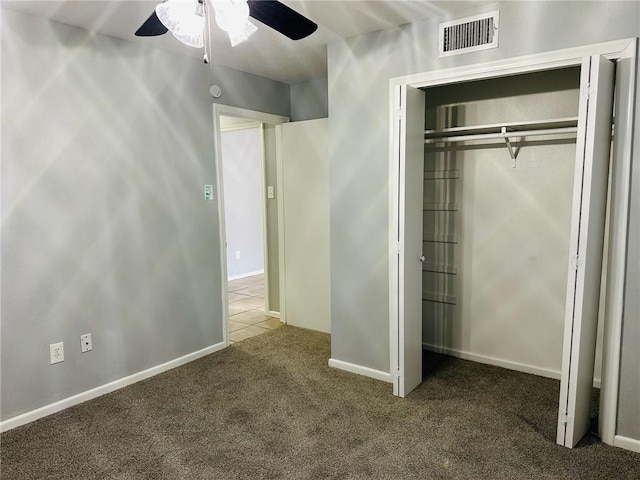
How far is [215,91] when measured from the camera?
12.0 ft

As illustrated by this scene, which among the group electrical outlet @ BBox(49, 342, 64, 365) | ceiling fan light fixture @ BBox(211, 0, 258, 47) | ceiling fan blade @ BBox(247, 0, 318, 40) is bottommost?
electrical outlet @ BBox(49, 342, 64, 365)

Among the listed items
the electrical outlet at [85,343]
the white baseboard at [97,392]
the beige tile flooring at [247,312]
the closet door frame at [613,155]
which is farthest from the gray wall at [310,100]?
the electrical outlet at [85,343]

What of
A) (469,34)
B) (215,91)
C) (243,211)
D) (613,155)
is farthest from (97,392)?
(243,211)

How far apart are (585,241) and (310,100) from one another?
293 cm

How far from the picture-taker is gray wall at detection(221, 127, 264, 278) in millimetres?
6656

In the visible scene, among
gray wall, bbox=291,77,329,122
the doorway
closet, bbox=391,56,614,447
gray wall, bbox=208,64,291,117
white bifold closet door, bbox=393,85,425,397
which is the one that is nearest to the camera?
closet, bbox=391,56,614,447

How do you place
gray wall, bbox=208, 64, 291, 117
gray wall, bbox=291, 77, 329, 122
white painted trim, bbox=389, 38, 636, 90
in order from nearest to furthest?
white painted trim, bbox=389, 38, 636, 90 → gray wall, bbox=208, 64, 291, 117 → gray wall, bbox=291, 77, 329, 122

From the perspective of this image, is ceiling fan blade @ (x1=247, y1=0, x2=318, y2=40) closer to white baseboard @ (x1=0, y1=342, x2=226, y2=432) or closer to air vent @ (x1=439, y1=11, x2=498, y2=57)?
air vent @ (x1=439, y1=11, x2=498, y2=57)

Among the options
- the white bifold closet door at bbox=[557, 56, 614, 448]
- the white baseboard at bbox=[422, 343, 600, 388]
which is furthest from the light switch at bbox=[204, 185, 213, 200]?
the white bifold closet door at bbox=[557, 56, 614, 448]

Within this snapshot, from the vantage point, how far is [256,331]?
4309mm

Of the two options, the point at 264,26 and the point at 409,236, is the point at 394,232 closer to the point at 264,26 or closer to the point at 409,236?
the point at 409,236

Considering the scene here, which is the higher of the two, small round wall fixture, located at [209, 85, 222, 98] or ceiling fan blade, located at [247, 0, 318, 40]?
small round wall fixture, located at [209, 85, 222, 98]

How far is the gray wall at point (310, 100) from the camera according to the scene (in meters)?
4.27

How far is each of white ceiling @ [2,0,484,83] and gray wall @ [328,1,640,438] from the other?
0.13 m
